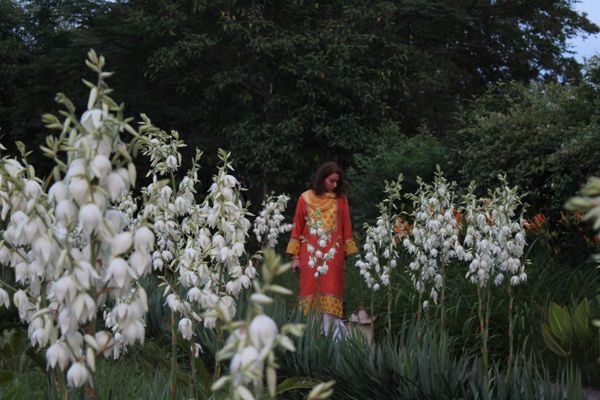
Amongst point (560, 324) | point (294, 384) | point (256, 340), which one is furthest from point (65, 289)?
point (560, 324)

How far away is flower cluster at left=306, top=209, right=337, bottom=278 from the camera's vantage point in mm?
5555

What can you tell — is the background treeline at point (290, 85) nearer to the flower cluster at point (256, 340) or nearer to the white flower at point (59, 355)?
the white flower at point (59, 355)

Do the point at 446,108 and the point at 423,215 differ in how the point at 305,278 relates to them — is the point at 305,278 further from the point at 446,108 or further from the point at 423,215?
the point at 446,108

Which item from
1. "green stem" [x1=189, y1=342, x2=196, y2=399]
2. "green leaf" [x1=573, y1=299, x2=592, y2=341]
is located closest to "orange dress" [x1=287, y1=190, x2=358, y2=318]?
"green leaf" [x1=573, y1=299, x2=592, y2=341]

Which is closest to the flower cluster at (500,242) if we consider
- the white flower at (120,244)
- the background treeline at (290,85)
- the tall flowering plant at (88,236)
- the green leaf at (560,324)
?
the green leaf at (560,324)

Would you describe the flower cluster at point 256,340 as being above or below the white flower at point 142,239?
below

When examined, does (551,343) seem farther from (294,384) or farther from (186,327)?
(186,327)

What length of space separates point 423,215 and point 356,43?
22.5ft

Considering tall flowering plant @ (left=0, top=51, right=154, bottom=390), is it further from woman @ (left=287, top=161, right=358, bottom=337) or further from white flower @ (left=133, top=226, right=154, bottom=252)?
woman @ (left=287, top=161, right=358, bottom=337)

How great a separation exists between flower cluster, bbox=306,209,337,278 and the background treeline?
84.9 inches

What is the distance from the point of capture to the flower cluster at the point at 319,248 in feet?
18.2

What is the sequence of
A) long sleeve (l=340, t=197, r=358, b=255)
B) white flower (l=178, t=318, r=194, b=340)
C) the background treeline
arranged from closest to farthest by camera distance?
white flower (l=178, t=318, r=194, b=340), long sleeve (l=340, t=197, r=358, b=255), the background treeline

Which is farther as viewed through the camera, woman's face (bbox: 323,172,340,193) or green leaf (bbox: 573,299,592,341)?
woman's face (bbox: 323,172,340,193)

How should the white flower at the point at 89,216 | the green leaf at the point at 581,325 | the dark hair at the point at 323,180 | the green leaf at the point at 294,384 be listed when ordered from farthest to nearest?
1. the dark hair at the point at 323,180
2. the green leaf at the point at 581,325
3. the green leaf at the point at 294,384
4. the white flower at the point at 89,216
